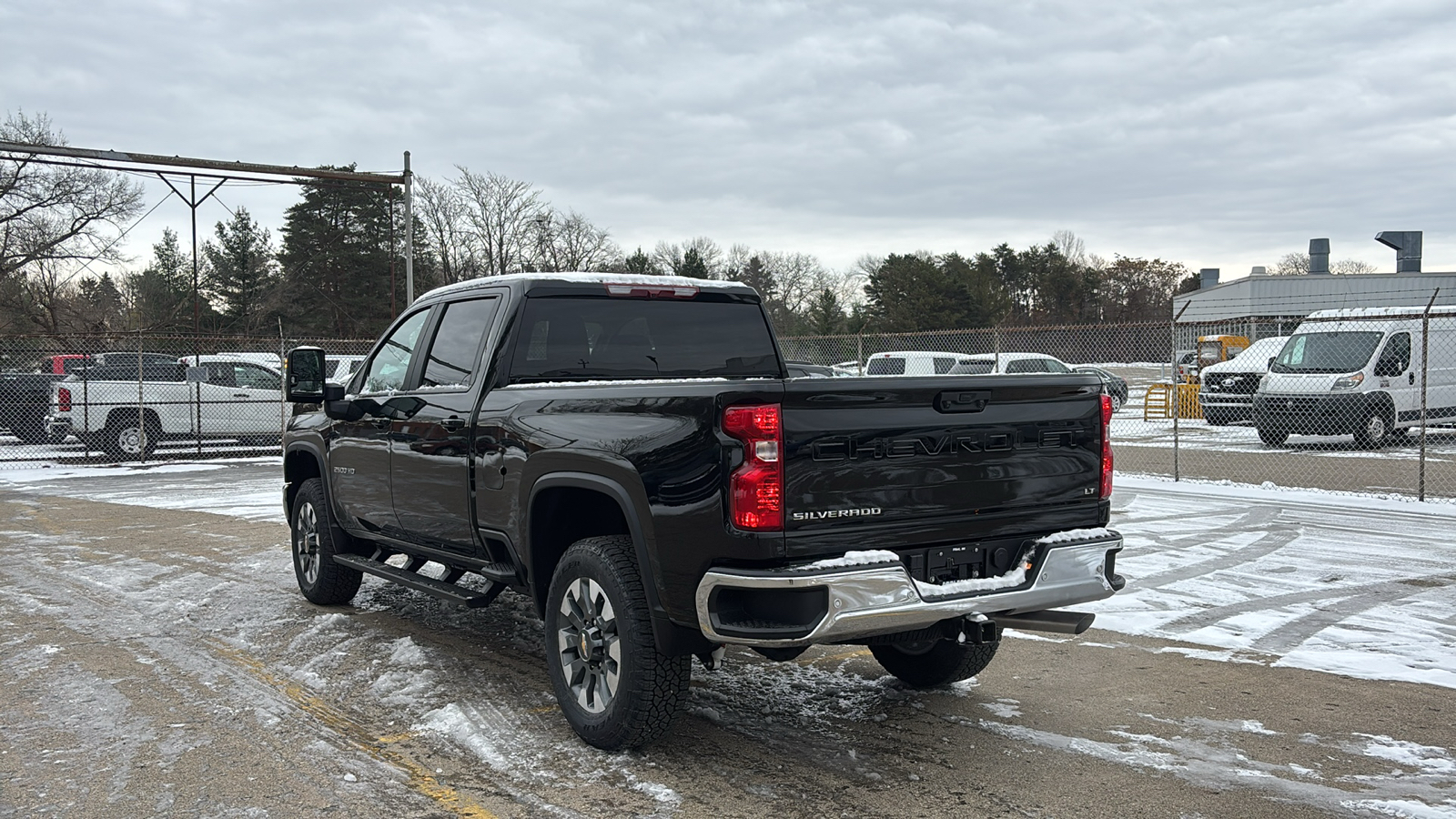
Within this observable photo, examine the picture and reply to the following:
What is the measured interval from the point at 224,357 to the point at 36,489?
5511mm

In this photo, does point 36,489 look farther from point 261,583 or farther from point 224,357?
point 261,583

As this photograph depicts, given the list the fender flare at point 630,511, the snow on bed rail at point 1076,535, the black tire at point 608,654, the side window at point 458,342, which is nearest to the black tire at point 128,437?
the side window at point 458,342

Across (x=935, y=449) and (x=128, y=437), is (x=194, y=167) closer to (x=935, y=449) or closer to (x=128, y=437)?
(x=128, y=437)

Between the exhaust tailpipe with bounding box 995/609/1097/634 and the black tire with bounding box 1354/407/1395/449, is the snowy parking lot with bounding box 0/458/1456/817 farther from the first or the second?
the black tire with bounding box 1354/407/1395/449

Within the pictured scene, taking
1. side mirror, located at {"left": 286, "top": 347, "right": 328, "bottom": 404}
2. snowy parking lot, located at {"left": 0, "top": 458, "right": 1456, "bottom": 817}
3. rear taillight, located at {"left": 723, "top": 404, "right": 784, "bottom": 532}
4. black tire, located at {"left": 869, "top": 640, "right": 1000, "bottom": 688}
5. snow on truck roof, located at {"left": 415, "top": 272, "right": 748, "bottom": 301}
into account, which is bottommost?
snowy parking lot, located at {"left": 0, "top": 458, "right": 1456, "bottom": 817}

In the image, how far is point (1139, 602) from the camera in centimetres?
727

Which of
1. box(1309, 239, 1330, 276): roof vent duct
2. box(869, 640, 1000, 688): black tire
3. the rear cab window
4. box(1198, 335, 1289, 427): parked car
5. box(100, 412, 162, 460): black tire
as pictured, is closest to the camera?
box(869, 640, 1000, 688): black tire

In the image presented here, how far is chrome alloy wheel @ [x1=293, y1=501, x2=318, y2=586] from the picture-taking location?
719 centimetres

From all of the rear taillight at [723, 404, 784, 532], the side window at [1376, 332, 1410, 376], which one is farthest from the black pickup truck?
the side window at [1376, 332, 1410, 376]

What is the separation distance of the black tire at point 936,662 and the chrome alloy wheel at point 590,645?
137cm

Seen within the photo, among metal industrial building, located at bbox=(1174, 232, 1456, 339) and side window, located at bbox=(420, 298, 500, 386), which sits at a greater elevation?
metal industrial building, located at bbox=(1174, 232, 1456, 339)

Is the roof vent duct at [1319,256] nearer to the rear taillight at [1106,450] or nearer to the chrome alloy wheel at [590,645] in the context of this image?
the rear taillight at [1106,450]

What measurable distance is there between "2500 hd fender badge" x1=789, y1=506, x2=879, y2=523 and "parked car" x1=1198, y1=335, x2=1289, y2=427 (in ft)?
68.7

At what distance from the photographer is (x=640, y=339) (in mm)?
5641
